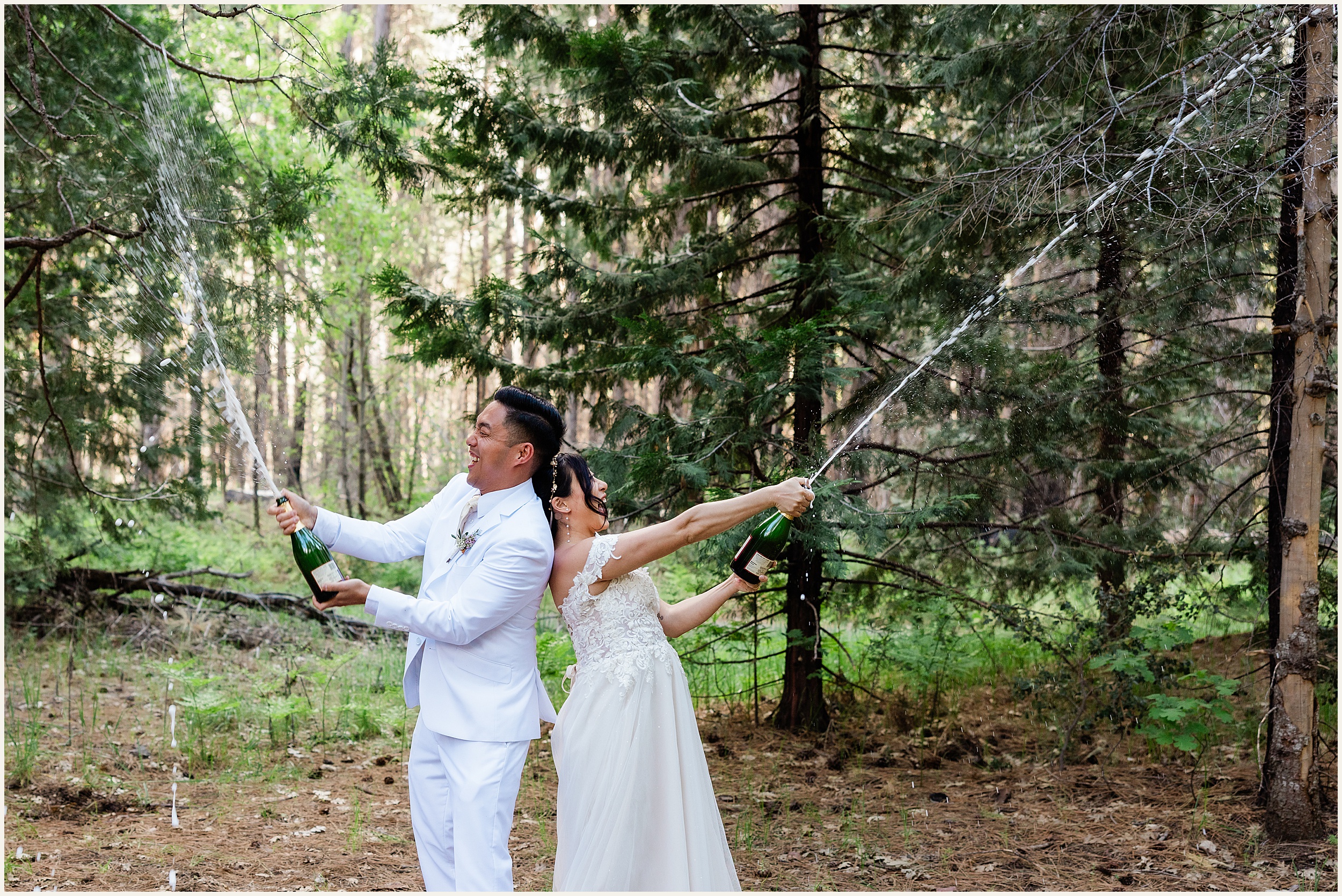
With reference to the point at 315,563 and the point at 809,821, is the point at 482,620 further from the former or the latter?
the point at 809,821

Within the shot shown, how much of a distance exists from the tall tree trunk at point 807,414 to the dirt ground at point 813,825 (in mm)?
329

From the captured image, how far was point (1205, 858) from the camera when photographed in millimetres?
5086

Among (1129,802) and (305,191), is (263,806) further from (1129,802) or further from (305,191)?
(1129,802)

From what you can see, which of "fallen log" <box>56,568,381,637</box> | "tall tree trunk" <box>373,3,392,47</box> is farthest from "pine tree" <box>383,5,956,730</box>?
"tall tree trunk" <box>373,3,392,47</box>

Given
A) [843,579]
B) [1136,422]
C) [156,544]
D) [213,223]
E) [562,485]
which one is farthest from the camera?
[156,544]

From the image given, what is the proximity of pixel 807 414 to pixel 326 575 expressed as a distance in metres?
4.31

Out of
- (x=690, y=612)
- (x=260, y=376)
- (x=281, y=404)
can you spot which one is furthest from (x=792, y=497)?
(x=281, y=404)

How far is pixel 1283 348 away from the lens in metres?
5.64

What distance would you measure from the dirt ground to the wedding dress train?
1655 millimetres

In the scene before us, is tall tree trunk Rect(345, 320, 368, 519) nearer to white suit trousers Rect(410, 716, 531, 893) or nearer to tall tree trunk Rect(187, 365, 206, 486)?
tall tree trunk Rect(187, 365, 206, 486)

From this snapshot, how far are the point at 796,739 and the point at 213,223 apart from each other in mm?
5472

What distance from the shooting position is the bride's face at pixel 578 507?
3.67m

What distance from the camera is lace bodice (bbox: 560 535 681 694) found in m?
3.58

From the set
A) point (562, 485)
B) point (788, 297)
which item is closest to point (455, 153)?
point (788, 297)
